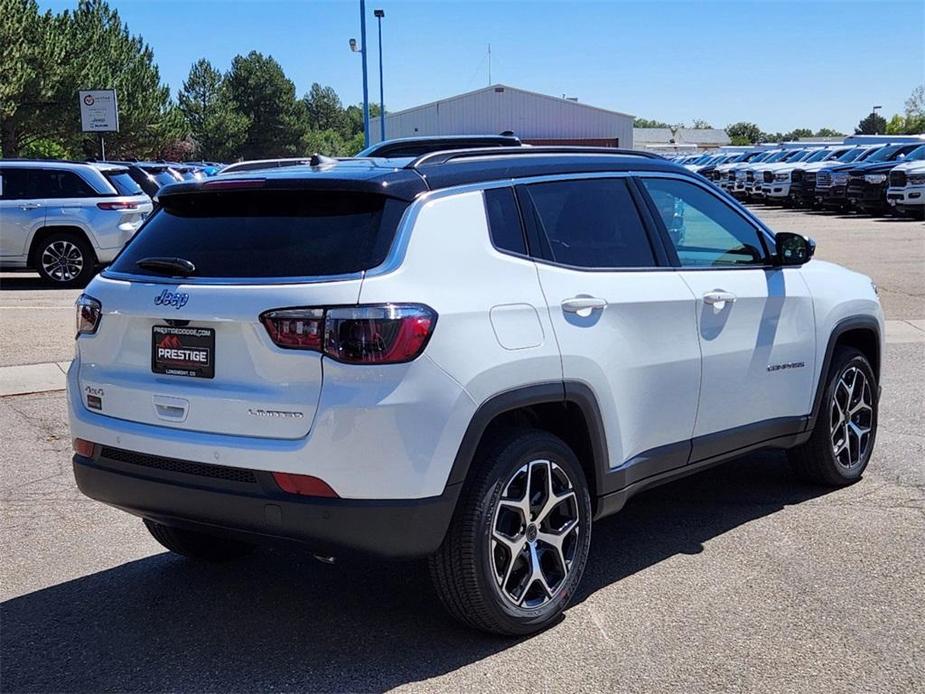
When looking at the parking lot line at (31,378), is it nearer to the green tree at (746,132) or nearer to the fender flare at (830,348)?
the fender flare at (830,348)

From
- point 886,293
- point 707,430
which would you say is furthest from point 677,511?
point 886,293

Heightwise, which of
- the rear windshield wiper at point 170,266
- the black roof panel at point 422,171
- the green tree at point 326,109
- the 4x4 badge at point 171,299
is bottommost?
the 4x4 badge at point 171,299

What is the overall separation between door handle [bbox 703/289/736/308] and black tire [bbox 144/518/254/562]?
2391 millimetres

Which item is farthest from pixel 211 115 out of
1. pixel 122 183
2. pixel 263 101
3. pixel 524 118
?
pixel 122 183

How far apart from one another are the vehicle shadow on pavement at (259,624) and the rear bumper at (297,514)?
7.6 inches

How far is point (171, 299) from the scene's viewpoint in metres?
4.06

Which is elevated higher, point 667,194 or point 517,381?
point 667,194

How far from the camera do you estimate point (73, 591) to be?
482cm

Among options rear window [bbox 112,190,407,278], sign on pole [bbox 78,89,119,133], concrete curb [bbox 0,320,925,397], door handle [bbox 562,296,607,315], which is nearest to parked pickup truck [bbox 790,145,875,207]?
sign on pole [bbox 78,89,119,133]

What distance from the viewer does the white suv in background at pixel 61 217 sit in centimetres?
1647

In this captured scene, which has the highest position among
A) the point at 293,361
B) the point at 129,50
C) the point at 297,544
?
the point at 129,50

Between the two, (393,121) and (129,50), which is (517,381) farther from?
(393,121)

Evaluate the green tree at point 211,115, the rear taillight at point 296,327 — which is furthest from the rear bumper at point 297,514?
the green tree at point 211,115

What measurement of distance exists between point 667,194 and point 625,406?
124 centimetres
